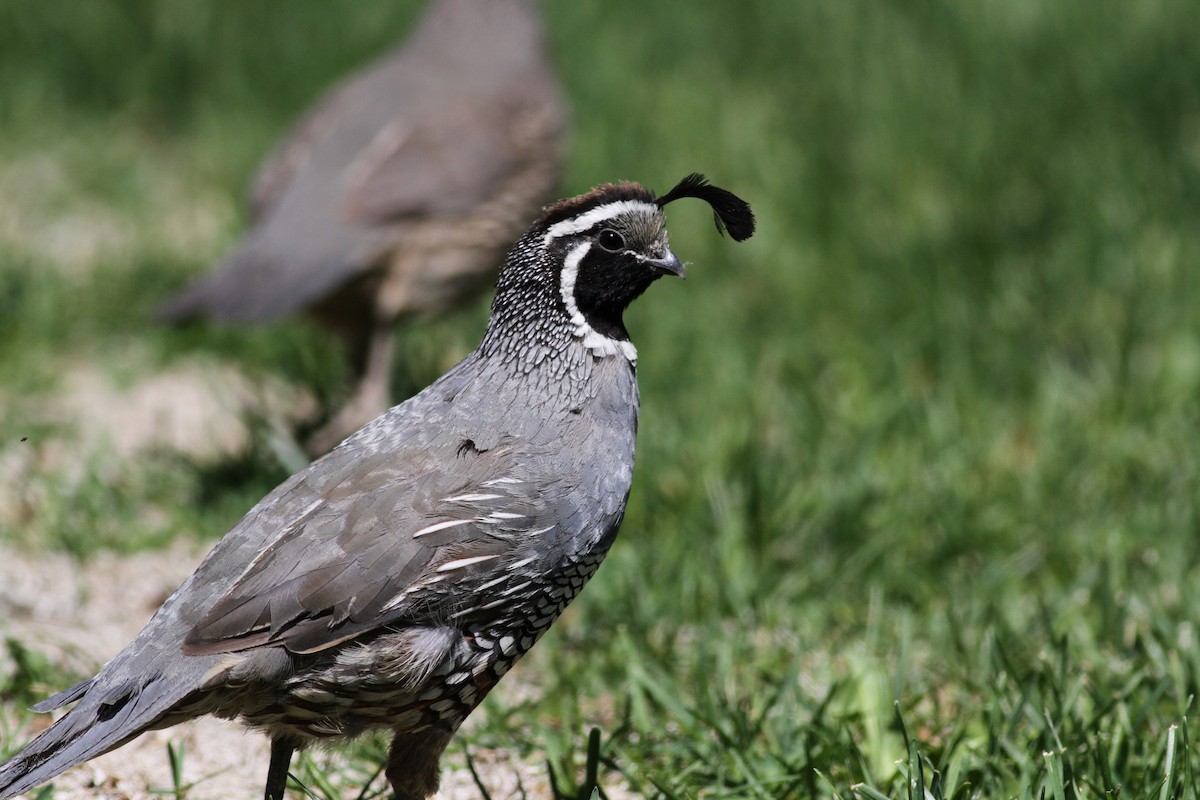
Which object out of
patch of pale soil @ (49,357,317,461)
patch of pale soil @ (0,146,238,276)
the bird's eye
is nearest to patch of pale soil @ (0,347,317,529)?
patch of pale soil @ (49,357,317,461)

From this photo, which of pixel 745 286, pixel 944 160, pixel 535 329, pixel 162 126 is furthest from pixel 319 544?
pixel 162 126

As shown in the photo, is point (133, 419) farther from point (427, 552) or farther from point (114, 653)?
point (427, 552)

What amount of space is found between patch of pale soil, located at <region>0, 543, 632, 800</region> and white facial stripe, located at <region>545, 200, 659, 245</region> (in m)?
1.09

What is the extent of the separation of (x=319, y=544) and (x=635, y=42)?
5830 mm

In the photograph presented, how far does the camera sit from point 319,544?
2.71 metres

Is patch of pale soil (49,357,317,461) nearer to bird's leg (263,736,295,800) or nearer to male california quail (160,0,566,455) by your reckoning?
male california quail (160,0,566,455)

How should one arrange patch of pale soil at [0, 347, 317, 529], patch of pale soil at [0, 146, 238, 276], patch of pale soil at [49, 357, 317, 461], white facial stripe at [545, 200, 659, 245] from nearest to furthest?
white facial stripe at [545, 200, 659, 245] → patch of pale soil at [0, 347, 317, 529] → patch of pale soil at [49, 357, 317, 461] → patch of pale soil at [0, 146, 238, 276]

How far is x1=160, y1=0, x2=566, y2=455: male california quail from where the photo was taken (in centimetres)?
455

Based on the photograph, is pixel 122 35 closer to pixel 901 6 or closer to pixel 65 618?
pixel 901 6

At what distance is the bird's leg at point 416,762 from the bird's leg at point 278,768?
0.20 meters

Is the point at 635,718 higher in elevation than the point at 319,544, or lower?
lower

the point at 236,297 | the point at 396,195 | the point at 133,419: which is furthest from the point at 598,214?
the point at 133,419

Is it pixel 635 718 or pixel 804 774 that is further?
pixel 635 718

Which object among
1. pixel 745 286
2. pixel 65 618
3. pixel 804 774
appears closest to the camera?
pixel 804 774
